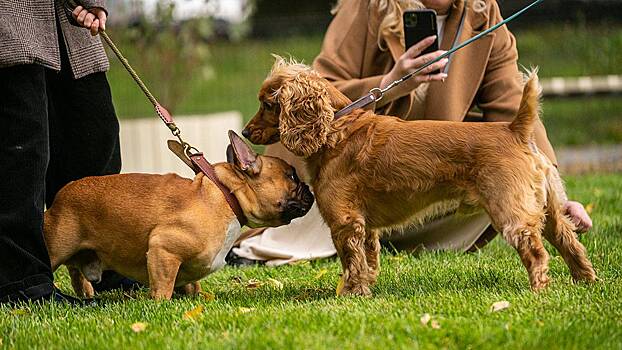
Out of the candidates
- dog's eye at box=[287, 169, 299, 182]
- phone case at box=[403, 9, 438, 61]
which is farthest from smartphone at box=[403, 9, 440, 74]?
dog's eye at box=[287, 169, 299, 182]

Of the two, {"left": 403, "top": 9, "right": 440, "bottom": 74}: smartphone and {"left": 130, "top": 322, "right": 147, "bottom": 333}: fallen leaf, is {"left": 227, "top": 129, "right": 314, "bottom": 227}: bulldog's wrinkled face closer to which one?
{"left": 130, "top": 322, "right": 147, "bottom": 333}: fallen leaf

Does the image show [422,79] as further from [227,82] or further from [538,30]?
[227,82]

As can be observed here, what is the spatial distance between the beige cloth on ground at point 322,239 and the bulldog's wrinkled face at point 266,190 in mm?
1416

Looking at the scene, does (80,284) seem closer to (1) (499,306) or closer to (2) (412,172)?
(2) (412,172)

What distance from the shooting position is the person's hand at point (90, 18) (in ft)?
16.4

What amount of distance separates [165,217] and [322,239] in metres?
2.04

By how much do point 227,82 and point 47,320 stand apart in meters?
15.8

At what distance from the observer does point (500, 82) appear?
20.9 feet

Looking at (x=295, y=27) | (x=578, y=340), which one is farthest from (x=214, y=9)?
(x=578, y=340)

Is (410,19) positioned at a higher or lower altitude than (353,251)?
higher

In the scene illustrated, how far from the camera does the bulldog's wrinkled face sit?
5.11 meters

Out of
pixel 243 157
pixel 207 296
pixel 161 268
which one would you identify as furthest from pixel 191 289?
pixel 243 157

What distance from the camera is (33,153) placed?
479 cm

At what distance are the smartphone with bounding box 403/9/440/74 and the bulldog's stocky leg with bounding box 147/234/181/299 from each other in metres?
1.94
